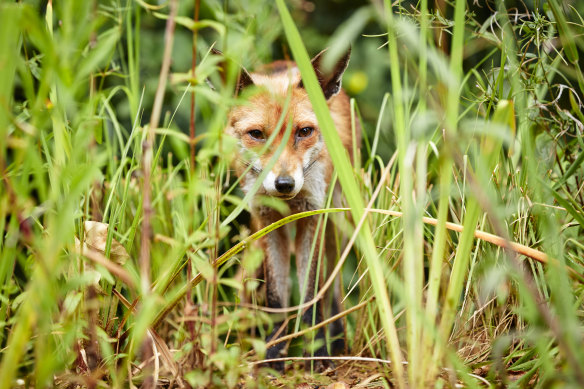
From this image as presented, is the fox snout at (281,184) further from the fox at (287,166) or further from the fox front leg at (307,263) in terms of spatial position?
the fox front leg at (307,263)

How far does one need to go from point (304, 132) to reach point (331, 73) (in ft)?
1.09

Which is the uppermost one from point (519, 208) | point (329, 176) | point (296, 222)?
point (519, 208)

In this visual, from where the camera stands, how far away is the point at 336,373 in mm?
2326

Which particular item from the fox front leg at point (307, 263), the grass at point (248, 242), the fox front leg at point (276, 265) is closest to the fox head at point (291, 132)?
the fox front leg at point (307, 263)

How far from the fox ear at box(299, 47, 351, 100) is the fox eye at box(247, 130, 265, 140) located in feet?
1.31

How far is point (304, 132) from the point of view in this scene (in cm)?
276

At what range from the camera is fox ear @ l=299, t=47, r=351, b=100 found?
2609mm

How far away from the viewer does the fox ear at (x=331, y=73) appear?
103 inches

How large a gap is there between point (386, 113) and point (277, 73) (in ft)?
3.02

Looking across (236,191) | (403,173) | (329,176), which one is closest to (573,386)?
(403,173)

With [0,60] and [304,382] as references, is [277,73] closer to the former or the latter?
[304,382]

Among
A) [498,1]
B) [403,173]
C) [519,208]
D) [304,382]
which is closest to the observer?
[403,173]

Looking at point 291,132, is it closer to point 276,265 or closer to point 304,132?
point 304,132

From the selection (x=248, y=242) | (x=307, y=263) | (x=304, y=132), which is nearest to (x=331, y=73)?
(x=304, y=132)
